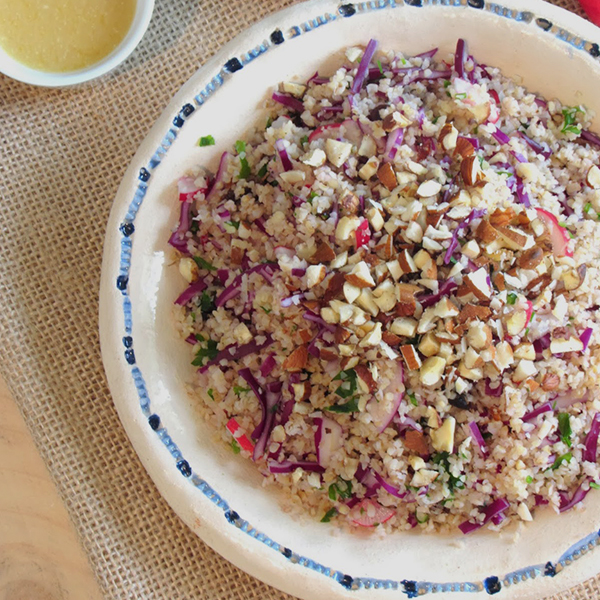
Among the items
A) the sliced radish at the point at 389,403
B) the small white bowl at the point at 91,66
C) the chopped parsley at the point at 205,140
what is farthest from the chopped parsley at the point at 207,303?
the small white bowl at the point at 91,66

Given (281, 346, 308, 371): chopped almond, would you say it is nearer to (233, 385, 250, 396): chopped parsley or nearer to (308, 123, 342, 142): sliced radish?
(233, 385, 250, 396): chopped parsley

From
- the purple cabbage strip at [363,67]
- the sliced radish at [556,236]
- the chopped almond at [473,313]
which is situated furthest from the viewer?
the purple cabbage strip at [363,67]

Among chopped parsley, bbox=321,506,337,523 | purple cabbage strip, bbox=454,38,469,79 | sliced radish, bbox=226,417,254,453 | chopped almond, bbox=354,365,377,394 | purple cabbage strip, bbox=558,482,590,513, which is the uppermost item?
purple cabbage strip, bbox=454,38,469,79

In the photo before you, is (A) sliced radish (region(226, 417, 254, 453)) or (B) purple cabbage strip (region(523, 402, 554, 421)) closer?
(B) purple cabbage strip (region(523, 402, 554, 421))

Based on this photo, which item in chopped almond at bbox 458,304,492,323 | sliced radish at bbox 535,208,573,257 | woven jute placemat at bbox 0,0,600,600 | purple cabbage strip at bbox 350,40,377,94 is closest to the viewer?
chopped almond at bbox 458,304,492,323

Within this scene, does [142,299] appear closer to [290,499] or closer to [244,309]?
[244,309]

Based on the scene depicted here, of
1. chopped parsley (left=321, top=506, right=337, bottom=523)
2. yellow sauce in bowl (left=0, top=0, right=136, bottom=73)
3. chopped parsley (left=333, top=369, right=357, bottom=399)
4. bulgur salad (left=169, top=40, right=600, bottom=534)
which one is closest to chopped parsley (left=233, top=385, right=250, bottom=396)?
bulgur salad (left=169, top=40, right=600, bottom=534)

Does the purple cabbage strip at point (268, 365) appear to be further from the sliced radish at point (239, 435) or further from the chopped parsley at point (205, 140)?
the chopped parsley at point (205, 140)

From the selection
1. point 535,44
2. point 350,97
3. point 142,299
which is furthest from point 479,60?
point 142,299
